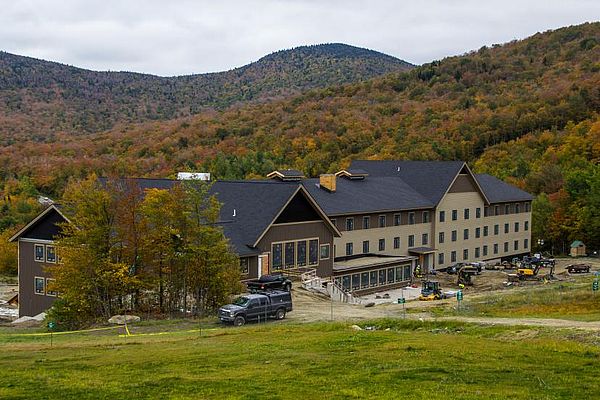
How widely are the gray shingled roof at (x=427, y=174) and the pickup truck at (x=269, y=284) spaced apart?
86.8ft

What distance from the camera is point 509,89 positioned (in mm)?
175500

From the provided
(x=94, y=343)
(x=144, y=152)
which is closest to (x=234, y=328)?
(x=94, y=343)

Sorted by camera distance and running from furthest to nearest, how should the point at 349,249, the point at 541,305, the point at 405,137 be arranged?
the point at 405,137 → the point at 349,249 → the point at 541,305

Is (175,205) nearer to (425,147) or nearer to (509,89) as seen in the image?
(425,147)

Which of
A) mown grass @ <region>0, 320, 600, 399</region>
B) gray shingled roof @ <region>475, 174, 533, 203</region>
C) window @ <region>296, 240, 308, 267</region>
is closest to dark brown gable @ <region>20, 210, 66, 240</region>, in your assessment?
window @ <region>296, 240, 308, 267</region>

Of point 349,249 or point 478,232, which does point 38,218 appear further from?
point 478,232

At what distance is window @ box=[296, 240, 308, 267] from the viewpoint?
5142 centimetres

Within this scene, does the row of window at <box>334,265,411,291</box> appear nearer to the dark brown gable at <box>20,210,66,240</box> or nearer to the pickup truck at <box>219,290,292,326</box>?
the pickup truck at <box>219,290,292,326</box>

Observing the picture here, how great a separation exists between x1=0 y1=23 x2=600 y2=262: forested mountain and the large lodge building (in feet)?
42.9

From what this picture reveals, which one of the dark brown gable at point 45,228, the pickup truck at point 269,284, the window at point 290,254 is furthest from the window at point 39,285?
the window at point 290,254

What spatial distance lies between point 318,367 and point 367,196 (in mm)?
45072

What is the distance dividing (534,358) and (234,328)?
15.4m

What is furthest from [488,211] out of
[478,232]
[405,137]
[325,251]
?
[405,137]

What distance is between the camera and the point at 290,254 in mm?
50844
